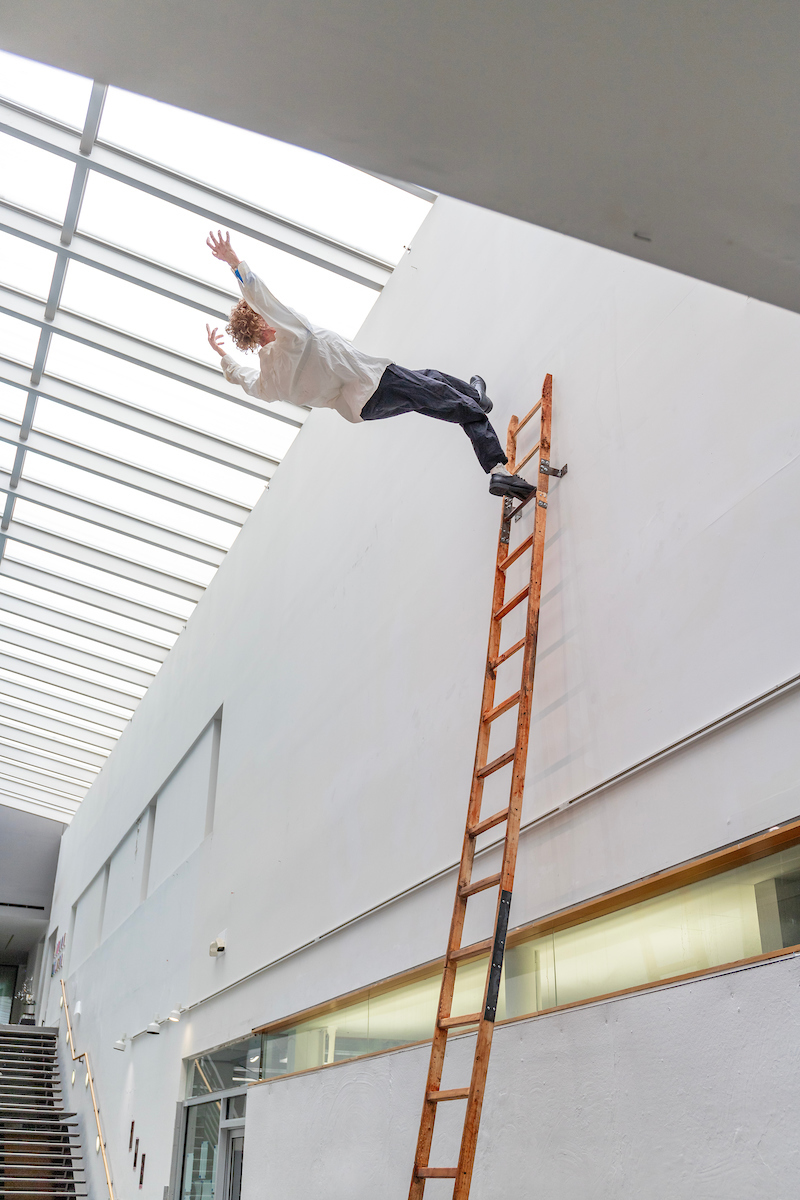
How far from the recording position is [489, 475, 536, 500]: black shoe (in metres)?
3.66

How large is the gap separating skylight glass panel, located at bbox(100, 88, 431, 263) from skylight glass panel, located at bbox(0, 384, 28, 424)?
10.3 ft

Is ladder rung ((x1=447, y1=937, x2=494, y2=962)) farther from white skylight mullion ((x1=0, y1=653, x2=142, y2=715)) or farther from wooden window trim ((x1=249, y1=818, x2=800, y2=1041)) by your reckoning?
white skylight mullion ((x1=0, y1=653, x2=142, y2=715))

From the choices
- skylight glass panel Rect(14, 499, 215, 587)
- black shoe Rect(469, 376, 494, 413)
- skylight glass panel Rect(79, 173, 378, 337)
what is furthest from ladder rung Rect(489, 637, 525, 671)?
skylight glass panel Rect(14, 499, 215, 587)

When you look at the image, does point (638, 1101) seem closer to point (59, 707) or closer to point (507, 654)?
point (507, 654)

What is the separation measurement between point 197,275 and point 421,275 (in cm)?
197

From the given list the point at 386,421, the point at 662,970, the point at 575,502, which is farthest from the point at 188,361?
the point at 662,970

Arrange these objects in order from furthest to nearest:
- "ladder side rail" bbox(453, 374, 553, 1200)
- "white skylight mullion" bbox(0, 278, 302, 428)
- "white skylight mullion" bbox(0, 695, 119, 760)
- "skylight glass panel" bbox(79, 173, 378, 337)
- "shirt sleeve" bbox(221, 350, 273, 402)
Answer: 1. "white skylight mullion" bbox(0, 695, 119, 760)
2. "white skylight mullion" bbox(0, 278, 302, 428)
3. "skylight glass panel" bbox(79, 173, 378, 337)
4. "shirt sleeve" bbox(221, 350, 273, 402)
5. "ladder side rail" bbox(453, 374, 553, 1200)

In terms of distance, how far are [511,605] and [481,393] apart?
105 cm

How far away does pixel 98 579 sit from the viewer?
10906 mm

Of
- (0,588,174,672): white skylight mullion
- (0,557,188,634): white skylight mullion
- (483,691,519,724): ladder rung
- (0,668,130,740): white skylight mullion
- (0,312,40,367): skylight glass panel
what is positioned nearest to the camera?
(483,691,519,724): ladder rung

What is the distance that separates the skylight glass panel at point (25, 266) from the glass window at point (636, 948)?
5.69 meters

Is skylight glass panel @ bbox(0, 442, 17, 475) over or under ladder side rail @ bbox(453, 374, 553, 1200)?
over

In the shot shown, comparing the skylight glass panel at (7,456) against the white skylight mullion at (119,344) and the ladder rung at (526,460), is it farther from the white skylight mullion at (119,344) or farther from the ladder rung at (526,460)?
the ladder rung at (526,460)

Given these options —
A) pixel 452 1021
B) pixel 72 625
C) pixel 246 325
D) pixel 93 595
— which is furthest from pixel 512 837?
pixel 72 625
